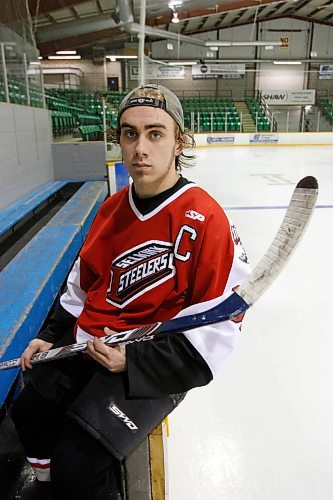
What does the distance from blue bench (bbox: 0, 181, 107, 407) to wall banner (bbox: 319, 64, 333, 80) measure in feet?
61.3

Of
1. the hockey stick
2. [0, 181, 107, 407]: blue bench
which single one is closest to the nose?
the hockey stick

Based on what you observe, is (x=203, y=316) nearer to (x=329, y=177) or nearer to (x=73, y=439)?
(x=73, y=439)

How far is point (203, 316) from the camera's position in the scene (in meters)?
0.74

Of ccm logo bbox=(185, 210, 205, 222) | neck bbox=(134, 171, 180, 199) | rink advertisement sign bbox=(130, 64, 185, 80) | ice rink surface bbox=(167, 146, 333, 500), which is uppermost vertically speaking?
rink advertisement sign bbox=(130, 64, 185, 80)

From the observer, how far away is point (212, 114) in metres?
14.0

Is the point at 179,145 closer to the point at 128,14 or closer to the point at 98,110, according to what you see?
the point at 128,14

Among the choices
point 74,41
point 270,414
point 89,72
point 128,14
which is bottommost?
point 270,414

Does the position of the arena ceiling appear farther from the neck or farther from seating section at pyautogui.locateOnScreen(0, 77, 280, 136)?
the neck

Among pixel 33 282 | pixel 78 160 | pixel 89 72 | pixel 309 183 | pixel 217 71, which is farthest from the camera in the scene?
pixel 89 72

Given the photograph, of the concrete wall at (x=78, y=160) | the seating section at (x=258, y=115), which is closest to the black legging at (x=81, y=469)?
the concrete wall at (x=78, y=160)

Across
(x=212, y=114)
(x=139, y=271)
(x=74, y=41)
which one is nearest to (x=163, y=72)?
(x=74, y=41)

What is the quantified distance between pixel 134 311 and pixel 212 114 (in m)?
14.1

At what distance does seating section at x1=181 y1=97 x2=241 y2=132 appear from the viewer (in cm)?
1387

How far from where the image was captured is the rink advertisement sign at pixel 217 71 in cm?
1758
